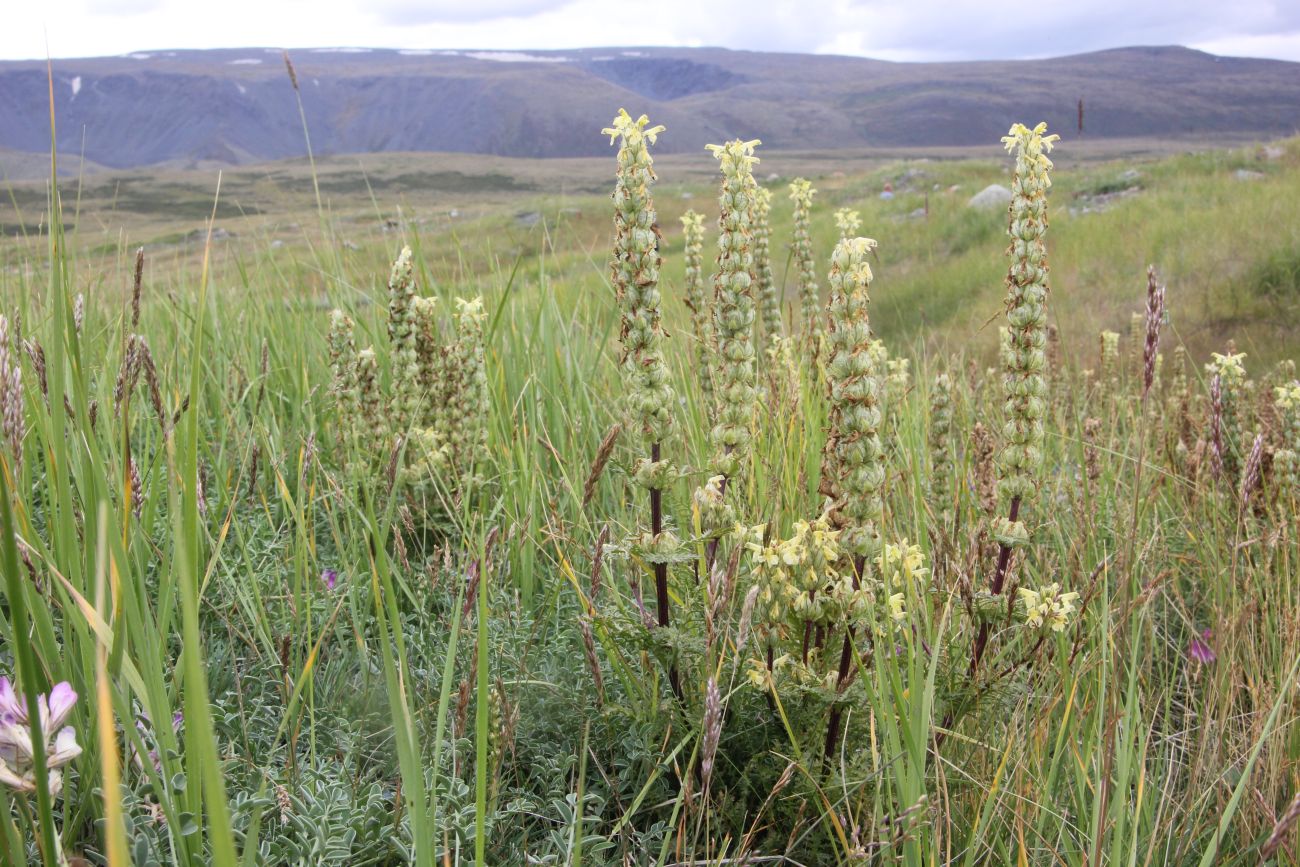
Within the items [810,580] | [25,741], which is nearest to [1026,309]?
[810,580]

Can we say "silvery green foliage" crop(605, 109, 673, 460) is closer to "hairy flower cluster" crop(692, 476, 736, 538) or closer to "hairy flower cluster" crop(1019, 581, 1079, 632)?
"hairy flower cluster" crop(692, 476, 736, 538)

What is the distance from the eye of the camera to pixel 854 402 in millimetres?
1622

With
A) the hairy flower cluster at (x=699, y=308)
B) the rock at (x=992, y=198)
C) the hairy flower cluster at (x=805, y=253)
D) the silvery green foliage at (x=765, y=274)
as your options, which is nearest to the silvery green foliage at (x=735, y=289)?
the hairy flower cluster at (x=699, y=308)

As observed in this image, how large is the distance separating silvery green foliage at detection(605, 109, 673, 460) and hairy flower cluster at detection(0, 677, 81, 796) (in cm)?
107

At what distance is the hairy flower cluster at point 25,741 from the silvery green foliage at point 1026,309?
171 cm

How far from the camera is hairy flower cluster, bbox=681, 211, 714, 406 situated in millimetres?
3109

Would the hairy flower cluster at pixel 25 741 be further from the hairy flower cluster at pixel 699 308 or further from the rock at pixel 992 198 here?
the rock at pixel 992 198

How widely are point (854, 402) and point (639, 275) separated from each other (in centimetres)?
48

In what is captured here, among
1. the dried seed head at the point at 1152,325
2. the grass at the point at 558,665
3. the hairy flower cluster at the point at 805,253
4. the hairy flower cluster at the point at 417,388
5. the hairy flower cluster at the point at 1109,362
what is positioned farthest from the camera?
the hairy flower cluster at the point at 1109,362

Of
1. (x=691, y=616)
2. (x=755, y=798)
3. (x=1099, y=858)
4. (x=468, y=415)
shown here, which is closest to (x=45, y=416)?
(x=468, y=415)

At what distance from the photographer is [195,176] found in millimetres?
146875

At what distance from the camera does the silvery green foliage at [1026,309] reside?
70.4 inches

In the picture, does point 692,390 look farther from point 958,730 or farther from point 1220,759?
point 1220,759

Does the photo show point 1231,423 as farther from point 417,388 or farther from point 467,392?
point 417,388
